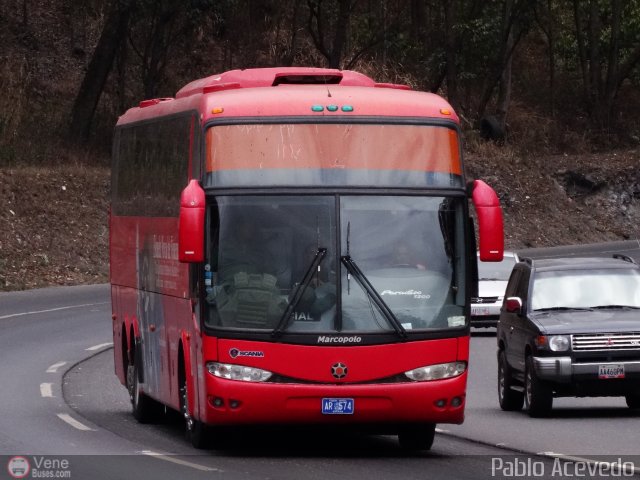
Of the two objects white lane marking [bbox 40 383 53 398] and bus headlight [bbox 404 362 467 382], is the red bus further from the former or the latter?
white lane marking [bbox 40 383 53 398]

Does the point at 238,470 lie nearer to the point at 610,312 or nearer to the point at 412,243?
the point at 412,243

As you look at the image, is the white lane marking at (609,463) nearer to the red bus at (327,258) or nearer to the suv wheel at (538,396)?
the red bus at (327,258)

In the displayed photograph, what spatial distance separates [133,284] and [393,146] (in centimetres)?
504

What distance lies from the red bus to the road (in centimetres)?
42

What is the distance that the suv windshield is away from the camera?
60.6 feet

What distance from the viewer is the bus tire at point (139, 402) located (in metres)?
17.2

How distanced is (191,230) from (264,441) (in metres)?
2.95

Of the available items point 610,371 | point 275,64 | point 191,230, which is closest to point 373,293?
point 191,230

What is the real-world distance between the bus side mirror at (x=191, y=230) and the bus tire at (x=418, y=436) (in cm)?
264

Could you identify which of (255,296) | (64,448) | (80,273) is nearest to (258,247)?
(255,296)

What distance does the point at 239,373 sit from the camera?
13.2 meters

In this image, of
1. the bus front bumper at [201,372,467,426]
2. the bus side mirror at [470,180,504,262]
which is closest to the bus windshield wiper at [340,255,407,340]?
the bus front bumper at [201,372,467,426]

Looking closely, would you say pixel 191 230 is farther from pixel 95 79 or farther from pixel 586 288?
pixel 95 79

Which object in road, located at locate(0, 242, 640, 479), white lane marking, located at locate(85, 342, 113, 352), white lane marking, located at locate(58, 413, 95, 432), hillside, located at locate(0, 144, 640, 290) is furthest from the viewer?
hillside, located at locate(0, 144, 640, 290)
